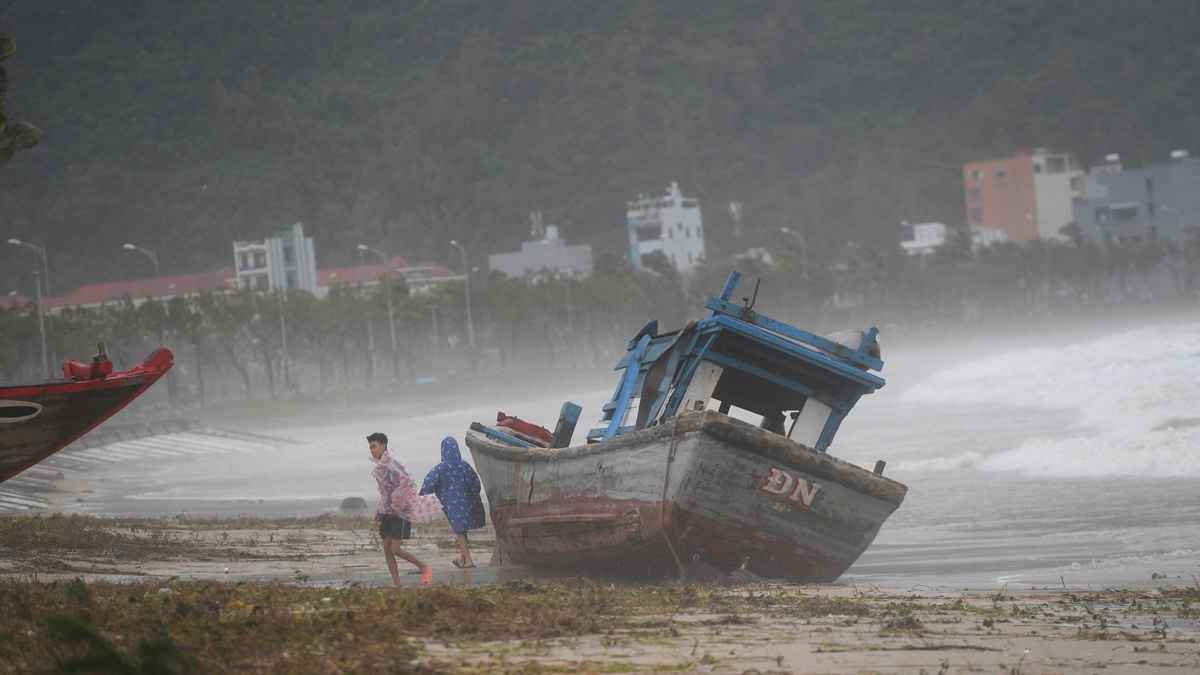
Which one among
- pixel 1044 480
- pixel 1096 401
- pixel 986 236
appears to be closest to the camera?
pixel 1044 480

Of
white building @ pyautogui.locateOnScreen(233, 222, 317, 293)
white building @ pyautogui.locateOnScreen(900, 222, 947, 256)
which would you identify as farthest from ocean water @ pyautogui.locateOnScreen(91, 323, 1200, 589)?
white building @ pyautogui.locateOnScreen(900, 222, 947, 256)

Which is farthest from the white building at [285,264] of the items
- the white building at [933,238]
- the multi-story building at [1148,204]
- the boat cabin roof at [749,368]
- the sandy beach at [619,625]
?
the sandy beach at [619,625]

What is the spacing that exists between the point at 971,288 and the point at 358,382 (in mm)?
63265

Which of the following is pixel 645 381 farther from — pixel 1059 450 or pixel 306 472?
pixel 306 472

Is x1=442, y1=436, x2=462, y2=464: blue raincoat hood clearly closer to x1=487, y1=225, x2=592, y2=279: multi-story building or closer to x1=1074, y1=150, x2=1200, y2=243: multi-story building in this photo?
x1=487, y1=225, x2=592, y2=279: multi-story building

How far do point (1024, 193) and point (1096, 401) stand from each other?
15017 centimetres

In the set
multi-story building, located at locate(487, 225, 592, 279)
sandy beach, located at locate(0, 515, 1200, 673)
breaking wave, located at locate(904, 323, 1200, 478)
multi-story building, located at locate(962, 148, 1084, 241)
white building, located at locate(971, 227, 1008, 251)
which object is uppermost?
multi-story building, located at locate(962, 148, 1084, 241)

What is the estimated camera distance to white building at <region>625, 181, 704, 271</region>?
171625 mm

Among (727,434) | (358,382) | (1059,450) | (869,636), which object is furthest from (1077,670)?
(358,382)

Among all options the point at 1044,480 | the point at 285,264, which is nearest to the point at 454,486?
the point at 1044,480

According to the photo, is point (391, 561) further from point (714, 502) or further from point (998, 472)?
point (998, 472)

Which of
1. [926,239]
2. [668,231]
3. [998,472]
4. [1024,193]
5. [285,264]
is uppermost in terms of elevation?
[1024,193]

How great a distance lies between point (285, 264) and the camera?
132 metres

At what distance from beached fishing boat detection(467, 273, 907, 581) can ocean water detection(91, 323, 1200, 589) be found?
1000mm
